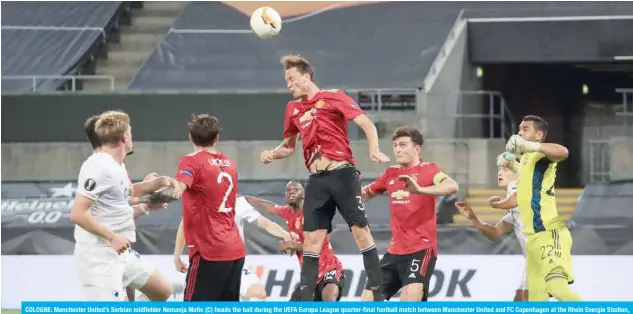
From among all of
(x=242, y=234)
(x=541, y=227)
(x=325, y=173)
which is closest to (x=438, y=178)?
(x=541, y=227)

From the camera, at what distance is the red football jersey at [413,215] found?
34.5ft

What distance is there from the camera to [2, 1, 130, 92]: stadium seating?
72.2 feet

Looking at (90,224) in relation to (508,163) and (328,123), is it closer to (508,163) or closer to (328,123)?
(328,123)

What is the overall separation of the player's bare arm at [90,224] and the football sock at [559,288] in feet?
12.6

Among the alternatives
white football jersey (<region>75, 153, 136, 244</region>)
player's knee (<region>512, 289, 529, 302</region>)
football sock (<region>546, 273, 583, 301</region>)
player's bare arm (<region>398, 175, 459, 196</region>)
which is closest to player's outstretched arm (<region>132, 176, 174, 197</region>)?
white football jersey (<region>75, 153, 136, 244</region>)

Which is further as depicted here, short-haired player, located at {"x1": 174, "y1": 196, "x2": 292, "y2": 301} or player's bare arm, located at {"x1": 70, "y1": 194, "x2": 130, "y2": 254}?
short-haired player, located at {"x1": 174, "y1": 196, "x2": 292, "y2": 301}

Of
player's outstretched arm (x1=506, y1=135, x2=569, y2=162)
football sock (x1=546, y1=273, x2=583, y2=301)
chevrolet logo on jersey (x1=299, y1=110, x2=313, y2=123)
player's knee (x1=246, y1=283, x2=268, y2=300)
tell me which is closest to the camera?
player's outstretched arm (x1=506, y1=135, x2=569, y2=162)

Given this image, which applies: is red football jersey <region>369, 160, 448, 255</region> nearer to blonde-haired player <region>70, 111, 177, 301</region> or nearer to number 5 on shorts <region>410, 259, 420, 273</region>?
number 5 on shorts <region>410, 259, 420, 273</region>

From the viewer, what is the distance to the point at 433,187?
10.2 m

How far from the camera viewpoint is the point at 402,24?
22609 mm

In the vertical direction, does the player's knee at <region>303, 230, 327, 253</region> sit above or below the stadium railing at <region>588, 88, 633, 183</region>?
below

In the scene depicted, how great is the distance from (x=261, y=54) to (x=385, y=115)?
3.28 m

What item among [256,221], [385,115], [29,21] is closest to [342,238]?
[256,221]

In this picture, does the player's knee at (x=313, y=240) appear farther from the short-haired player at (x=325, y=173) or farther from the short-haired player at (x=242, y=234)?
the short-haired player at (x=242, y=234)
